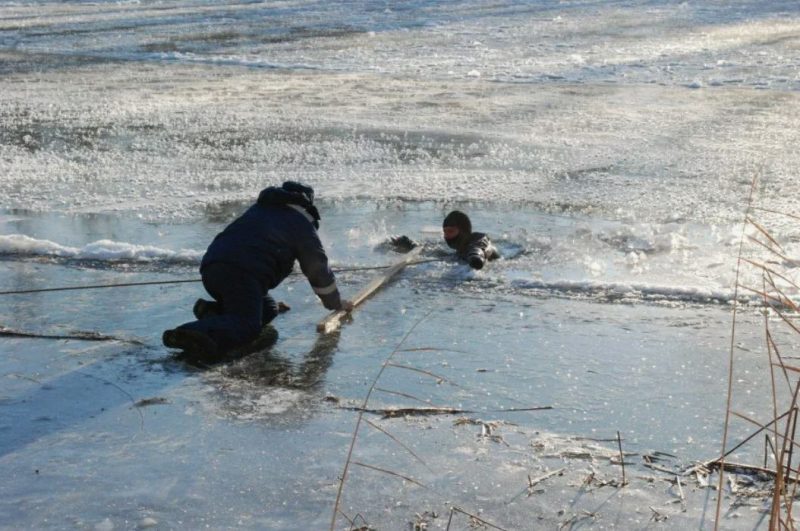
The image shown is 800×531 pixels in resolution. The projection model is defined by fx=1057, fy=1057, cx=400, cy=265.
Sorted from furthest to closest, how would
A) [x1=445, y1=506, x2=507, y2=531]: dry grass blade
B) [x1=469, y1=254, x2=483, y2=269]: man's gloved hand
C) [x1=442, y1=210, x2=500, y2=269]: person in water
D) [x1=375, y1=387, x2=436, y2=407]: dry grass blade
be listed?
[x1=442, y1=210, x2=500, y2=269]: person in water
[x1=469, y1=254, x2=483, y2=269]: man's gloved hand
[x1=375, y1=387, x2=436, y2=407]: dry grass blade
[x1=445, y1=506, x2=507, y2=531]: dry grass blade

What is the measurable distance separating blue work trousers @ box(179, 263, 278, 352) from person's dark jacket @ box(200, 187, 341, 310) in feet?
0.16

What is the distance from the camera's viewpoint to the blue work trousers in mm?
5250

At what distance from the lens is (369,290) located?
20.8ft

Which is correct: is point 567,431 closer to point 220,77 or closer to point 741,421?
point 741,421

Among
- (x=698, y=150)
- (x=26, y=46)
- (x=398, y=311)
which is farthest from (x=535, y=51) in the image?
(x=398, y=311)

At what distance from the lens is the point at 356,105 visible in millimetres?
14164

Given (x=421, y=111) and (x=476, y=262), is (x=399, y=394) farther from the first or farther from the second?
(x=421, y=111)

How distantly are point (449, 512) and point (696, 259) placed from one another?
13.0 feet

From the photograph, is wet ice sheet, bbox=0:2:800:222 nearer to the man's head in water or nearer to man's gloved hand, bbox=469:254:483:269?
the man's head in water

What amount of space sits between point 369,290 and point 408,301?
0.80ft

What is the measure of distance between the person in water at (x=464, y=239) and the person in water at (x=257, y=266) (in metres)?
1.37

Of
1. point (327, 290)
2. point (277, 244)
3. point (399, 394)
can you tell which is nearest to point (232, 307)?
point (277, 244)

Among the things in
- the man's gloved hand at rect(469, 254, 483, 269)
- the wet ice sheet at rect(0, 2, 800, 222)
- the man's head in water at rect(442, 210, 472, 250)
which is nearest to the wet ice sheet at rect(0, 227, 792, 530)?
the man's gloved hand at rect(469, 254, 483, 269)

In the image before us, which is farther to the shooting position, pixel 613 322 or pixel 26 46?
pixel 26 46
